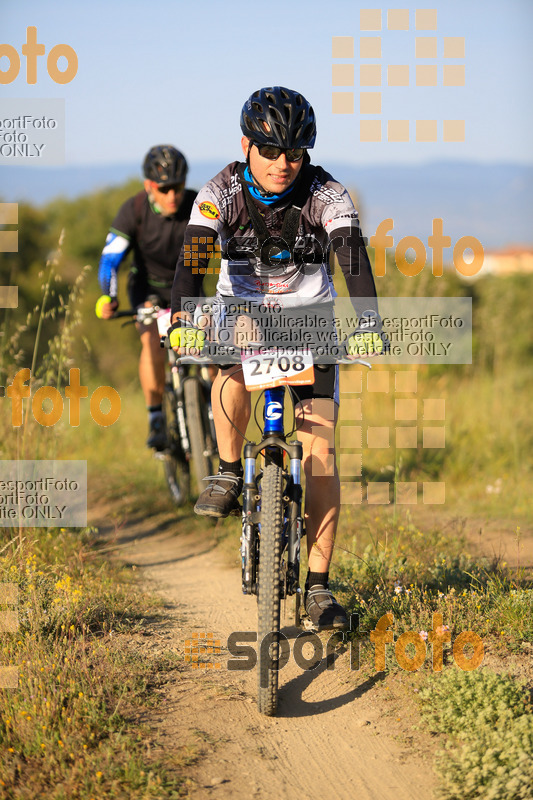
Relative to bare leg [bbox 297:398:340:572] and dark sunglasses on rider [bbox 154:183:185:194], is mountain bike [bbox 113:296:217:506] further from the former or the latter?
bare leg [bbox 297:398:340:572]

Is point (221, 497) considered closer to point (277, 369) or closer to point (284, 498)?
point (284, 498)

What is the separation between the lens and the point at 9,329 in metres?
6.26

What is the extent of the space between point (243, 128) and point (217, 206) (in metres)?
0.37

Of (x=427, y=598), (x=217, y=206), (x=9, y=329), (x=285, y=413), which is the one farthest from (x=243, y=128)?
(x=9, y=329)

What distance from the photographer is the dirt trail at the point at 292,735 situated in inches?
113

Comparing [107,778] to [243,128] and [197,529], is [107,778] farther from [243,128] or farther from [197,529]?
[197,529]

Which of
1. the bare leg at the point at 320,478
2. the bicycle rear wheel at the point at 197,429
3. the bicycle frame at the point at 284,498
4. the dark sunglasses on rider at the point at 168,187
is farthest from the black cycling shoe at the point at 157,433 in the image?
the bicycle frame at the point at 284,498

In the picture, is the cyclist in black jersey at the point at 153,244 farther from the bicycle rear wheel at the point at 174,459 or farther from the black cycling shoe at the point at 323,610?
the black cycling shoe at the point at 323,610

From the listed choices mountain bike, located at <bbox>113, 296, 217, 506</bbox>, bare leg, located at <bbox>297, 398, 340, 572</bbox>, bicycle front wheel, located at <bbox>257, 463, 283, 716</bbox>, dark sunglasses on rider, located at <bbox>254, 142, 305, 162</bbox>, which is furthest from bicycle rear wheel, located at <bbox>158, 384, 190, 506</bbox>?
bicycle front wheel, located at <bbox>257, 463, 283, 716</bbox>

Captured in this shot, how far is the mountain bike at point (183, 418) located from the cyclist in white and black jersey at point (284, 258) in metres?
2.09

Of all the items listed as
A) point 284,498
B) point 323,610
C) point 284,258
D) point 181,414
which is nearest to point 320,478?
point 284,498

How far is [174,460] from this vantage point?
21.9ft

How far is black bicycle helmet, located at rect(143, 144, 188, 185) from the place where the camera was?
6.13 m

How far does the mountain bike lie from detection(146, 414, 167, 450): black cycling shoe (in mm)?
34
